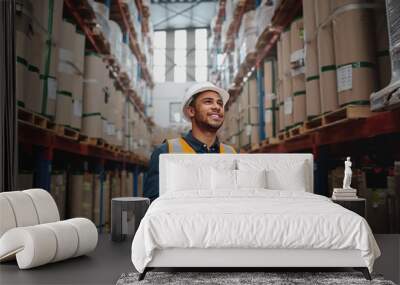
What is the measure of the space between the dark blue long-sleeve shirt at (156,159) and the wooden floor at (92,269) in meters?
0.89

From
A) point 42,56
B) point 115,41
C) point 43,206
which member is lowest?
point 43,206

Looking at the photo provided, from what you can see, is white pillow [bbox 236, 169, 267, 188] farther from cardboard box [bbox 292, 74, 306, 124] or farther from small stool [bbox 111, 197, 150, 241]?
cardboard box [bbox 292, 74, 306, 124]

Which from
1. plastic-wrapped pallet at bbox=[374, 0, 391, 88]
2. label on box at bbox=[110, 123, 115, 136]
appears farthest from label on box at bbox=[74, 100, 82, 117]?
plastic-wrapped pallet at bbox=[374, 0, 391, 88]

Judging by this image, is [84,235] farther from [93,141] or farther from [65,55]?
[65,55]

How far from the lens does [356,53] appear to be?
316 centimetres

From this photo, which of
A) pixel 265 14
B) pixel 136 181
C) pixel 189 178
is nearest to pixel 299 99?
pixel 265 14

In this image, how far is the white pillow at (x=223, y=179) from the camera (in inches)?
128

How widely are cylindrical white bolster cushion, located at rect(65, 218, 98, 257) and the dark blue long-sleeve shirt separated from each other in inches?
42.2

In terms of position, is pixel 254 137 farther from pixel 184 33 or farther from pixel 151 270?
pixel 151 270

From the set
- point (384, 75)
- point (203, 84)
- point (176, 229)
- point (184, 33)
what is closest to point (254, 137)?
point (203, 84)

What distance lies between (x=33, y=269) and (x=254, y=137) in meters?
3.33

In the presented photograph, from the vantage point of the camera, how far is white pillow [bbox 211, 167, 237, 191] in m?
3.26

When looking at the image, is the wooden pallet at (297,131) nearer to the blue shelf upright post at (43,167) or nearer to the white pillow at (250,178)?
the white pillow at (250,178)

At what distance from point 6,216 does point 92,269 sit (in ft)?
2.26
